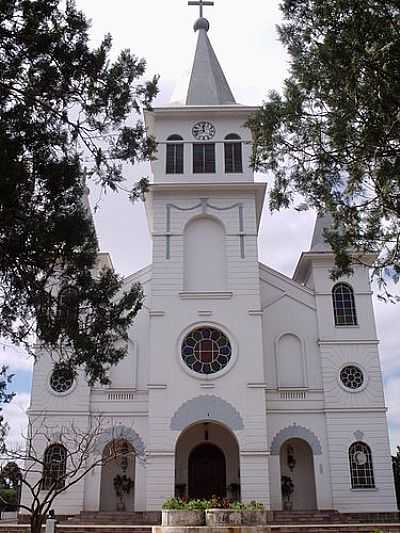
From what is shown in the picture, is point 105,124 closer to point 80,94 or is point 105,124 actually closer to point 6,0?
point 80,94

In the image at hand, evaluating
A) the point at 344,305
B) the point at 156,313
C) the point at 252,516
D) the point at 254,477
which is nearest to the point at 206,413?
the point at 254,477

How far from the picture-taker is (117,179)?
36.1 ft

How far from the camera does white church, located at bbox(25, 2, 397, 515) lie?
22.1 metres

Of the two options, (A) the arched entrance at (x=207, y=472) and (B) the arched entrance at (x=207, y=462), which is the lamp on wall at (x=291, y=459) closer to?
(B) the arched entrance at (x=207, y=462)

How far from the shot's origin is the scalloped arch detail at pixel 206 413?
71.7 ft

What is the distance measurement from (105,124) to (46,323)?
3.58m

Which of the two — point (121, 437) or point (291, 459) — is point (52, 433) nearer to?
point (121, 437)

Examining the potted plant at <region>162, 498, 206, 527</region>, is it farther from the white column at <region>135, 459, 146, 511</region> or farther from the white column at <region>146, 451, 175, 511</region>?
the white column at <region>135, 459, 146, 511</region>

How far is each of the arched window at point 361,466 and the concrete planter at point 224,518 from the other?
1038cm

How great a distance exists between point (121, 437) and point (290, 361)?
702 centimetres

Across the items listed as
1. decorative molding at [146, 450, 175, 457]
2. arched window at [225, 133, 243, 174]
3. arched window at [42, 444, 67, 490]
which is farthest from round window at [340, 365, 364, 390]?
arched window at [42, 444, 67, 490]

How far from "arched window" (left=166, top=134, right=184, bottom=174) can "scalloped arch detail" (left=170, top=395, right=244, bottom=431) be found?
9268 millimetres

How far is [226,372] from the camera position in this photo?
22531 millimetres

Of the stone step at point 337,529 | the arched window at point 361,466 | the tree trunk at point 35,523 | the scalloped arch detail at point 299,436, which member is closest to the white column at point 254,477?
the scalloped arch detail at point 299,436
